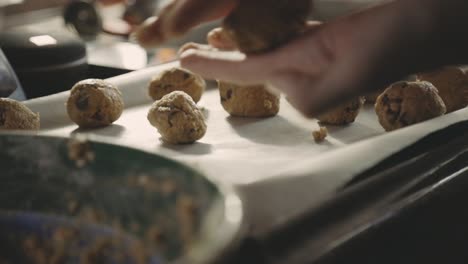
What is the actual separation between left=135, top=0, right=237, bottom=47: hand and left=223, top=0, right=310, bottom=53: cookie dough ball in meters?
0.07

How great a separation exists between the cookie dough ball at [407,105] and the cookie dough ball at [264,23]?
705 millimetres

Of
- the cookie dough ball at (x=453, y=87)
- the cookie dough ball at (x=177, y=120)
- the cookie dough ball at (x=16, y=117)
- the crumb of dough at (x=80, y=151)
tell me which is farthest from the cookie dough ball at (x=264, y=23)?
the cookie dough ball at (x=453, y=87)

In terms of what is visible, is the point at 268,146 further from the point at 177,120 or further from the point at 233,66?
the point at 233,66

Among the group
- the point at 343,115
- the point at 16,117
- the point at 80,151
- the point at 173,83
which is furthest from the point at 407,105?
the point at 80,151

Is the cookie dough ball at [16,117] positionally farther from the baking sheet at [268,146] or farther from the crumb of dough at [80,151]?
the crumb of dough at [80,151]

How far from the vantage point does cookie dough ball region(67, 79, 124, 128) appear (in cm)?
170

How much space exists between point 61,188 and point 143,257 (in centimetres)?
14

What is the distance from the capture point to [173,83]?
6.27 feet

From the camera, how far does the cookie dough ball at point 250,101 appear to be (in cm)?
180

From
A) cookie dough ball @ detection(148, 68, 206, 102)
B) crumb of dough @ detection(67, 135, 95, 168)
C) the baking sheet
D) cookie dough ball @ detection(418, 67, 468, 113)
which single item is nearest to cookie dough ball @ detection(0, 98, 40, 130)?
the baking sheet

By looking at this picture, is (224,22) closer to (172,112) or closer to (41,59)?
(172,112)

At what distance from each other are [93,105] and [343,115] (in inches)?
24.9

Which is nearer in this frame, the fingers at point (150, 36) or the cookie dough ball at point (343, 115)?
the fingers at point (150, 36)

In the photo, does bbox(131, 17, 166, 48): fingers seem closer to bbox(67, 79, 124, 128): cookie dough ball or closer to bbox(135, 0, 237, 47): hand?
bbox(135, 0, 237, 47): hand
